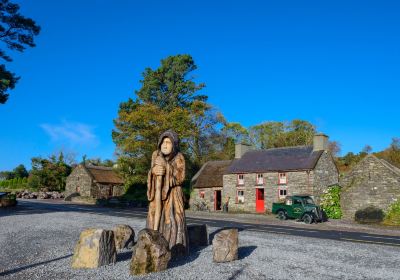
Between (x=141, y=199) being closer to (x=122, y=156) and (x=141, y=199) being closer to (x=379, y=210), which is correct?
(x=122, y=156)

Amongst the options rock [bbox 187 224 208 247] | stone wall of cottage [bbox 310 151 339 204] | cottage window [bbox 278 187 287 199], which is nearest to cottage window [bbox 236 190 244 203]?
cottage window [bbox 278 187 287 199]

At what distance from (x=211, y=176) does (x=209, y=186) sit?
143 cm

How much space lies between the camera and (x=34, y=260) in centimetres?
1009

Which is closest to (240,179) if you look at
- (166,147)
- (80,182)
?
(80,182)

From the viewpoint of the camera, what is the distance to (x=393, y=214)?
29.2m

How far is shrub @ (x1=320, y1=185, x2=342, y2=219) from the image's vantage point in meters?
33.1

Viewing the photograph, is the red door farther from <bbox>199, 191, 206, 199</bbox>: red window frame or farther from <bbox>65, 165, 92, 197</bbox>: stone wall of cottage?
<bbox>65, 165, 92, 197</bbox>: stone wall of cottage

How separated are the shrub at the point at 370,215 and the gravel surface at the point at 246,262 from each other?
17.7 metres

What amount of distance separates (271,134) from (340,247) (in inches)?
2194

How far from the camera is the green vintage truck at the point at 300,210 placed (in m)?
27.5

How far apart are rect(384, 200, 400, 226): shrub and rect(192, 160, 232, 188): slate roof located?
17.2 metres

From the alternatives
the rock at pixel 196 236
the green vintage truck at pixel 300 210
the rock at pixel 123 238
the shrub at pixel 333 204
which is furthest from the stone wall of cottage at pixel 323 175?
the rock at pixel 123 238

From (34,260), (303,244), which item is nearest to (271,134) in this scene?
(303,244)

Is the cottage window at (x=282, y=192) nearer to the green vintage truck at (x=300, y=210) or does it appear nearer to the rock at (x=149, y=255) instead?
the green vintage truck at (x=300, y=210)
